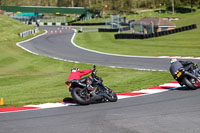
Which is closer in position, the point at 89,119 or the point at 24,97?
the point at 89,119

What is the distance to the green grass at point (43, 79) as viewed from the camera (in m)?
15.2

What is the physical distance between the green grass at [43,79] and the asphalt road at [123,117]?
2359 mm

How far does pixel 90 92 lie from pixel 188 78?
164 inches

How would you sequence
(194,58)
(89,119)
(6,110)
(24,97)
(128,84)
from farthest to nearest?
1. (194,58)
2. (128,84)
3. (24,97)
4. (6,110)
5. (89,119)

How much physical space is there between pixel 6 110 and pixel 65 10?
10493cm

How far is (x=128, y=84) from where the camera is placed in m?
16.8

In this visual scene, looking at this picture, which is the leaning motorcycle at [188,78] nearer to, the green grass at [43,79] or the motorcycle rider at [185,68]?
the motorcycle rider at [185,68]

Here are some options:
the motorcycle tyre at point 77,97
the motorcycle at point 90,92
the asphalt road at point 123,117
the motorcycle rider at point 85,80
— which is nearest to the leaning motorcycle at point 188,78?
the asphalt road at point 123,117

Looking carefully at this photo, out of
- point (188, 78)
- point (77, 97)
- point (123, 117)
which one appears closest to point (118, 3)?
point (188, 78)

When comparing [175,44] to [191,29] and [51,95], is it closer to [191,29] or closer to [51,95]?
[191,29]

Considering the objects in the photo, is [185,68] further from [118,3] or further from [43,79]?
[118,3]

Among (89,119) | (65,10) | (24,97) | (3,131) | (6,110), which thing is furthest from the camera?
(65,10)

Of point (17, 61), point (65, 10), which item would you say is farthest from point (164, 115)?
point (65, 10)

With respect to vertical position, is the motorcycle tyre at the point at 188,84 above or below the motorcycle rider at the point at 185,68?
below
